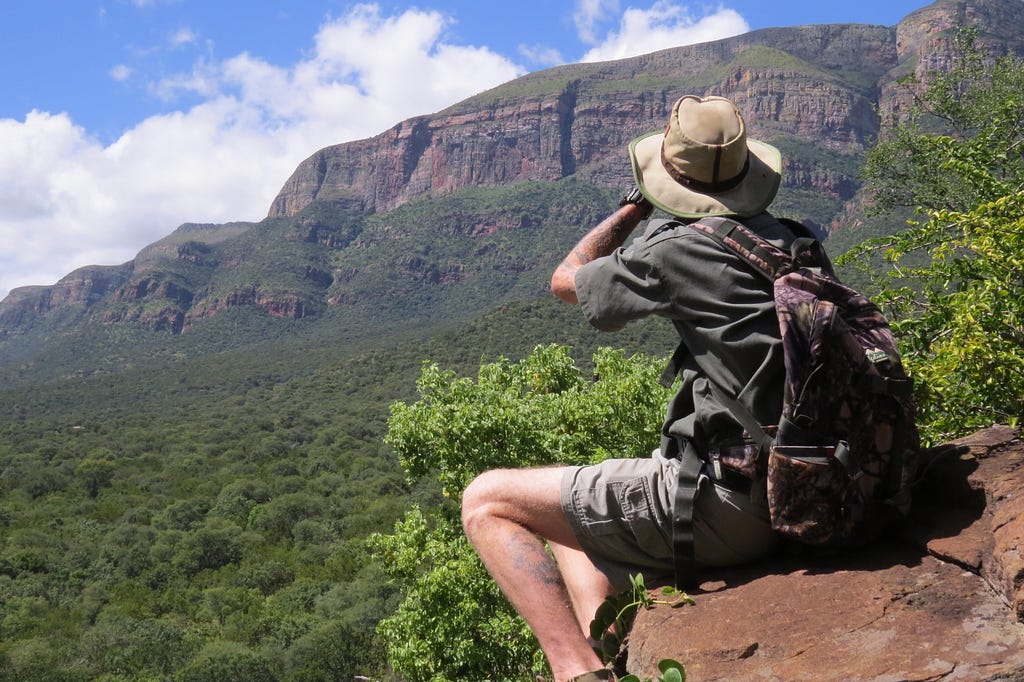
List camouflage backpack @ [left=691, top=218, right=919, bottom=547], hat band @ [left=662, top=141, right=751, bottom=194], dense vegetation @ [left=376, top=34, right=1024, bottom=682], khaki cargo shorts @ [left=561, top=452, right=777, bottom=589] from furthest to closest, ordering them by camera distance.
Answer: dense vegetation @ [left=376, top=34, right=1024, bottom=682] → hat band @ [left=662, top=141, right=751, bottom=194] → khaki cargo shorts @ [left=561, top=452, right=777, bottom=589] → camouflage backpack @ [left=691, top=218, right=919, bottom=547]

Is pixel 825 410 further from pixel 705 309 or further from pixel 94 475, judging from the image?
pixel 94 475

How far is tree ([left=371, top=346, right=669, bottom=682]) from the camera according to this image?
24.3ft

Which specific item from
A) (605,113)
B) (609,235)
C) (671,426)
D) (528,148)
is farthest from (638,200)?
(605,113)

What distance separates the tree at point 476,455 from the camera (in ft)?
24.3

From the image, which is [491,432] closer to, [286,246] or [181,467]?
[181,467]

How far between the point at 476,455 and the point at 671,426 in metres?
5.45

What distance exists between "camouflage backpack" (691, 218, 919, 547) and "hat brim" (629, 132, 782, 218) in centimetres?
11

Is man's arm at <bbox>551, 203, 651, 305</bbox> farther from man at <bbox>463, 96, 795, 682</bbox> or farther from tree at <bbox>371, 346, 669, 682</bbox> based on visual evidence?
tree at <bbox>371, 346, 669, 682</bbox>

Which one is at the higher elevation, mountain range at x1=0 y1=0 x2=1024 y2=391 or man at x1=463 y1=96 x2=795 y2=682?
mountain range at x1=0 y1=0 x2=1024 y2=391

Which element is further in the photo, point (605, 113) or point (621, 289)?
point (605, 113)

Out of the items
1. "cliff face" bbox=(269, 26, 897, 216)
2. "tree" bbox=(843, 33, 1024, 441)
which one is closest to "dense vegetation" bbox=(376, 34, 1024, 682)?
"tree" bbox=(843, 33, 1024, 441)

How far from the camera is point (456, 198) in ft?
479

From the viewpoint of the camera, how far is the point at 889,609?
6.65 feet

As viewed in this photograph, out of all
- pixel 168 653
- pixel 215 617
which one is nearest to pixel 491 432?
pixel 168 653
